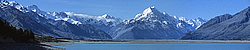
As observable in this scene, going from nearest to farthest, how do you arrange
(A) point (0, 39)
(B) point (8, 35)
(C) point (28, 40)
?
(A) point (0, 39) < (B) point (8, 35) < (C) point (28, 40)

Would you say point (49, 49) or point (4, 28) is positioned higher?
point (4, 28)

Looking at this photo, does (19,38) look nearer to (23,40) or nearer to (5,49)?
(23,40)

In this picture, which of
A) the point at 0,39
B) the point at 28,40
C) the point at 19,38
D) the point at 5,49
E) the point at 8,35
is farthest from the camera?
Answer: the point at 28,40

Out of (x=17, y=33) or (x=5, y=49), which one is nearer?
(x=5, y=49)

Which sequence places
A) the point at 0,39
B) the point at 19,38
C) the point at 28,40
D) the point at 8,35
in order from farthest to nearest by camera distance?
the point at 28,40 < the point at 19,38 < the point at 8,35 < the point at 0,39

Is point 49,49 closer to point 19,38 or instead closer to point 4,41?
point 4,41

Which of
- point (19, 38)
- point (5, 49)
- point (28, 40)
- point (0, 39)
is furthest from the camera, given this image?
point (28, 40)

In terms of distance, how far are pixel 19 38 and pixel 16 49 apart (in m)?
42.2

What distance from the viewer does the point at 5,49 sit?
6925 cm

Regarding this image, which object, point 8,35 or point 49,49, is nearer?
point 49,49

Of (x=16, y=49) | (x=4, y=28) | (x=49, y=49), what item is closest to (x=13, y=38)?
(x=4, y=28)

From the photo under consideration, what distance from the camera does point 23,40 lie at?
11556cm

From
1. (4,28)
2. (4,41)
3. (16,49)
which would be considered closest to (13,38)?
(4,28)

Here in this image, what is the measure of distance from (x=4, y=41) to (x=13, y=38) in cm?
1216
